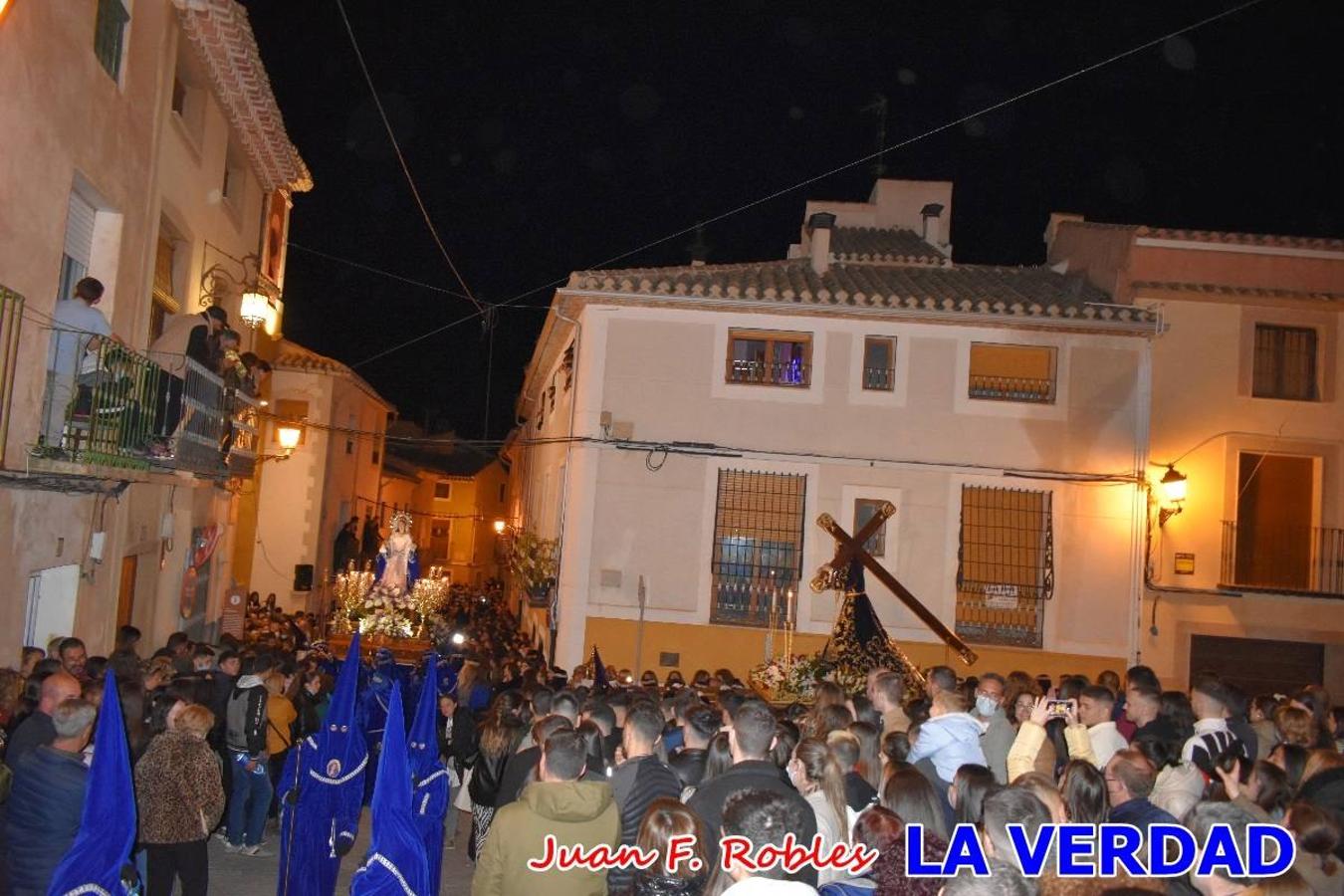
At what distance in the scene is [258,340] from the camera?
772 inches

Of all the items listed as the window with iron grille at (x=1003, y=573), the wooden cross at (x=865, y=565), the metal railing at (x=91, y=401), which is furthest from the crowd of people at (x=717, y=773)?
the window with iron grille at (x=1003, y=573)

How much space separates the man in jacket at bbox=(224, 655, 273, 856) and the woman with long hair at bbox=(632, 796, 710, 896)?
5901 mm

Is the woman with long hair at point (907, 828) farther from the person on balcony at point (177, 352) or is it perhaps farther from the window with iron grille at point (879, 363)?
the window with iron grille at point (879, 363)

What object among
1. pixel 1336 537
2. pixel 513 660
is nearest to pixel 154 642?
pixel 513 660

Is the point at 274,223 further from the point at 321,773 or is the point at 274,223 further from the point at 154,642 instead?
the point at 321,773

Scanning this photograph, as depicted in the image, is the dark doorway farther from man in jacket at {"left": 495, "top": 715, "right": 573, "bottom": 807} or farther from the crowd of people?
man in jacket at {"left": 495, "top": 715, "right": 573, "bottom": 807}

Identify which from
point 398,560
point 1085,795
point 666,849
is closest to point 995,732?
point 1085,795

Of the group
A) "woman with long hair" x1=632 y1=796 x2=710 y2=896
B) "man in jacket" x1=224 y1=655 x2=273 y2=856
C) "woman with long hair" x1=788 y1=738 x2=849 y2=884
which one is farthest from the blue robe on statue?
"man in jacket" x1=224 y1=655 x2=273 y2=856

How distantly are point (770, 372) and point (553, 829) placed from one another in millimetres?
12907

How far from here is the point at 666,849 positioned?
162 inches

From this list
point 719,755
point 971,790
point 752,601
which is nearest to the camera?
point 971,790

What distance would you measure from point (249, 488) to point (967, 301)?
14.3m

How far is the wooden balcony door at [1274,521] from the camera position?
1709cm

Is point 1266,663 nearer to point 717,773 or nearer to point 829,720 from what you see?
point 829,720
